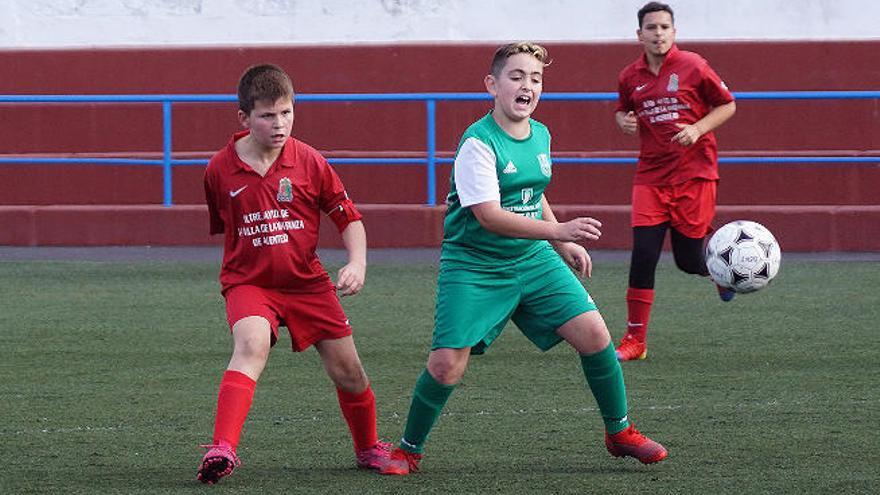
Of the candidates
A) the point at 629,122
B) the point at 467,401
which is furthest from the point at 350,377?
the point at 629,122

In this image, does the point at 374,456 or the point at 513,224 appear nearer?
the point at 513,224

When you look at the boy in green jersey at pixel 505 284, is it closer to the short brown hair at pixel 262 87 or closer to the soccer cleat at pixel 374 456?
the soccer cleat at pixel 374 456

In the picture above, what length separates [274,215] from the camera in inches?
221

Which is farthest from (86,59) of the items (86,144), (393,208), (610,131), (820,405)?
(820,405)

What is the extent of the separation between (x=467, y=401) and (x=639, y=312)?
150cm

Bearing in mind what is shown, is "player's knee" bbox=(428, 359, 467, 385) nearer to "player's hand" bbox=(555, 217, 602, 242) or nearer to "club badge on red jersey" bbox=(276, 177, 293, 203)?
"player's hand" bbox=(555, 217, 602, 242)

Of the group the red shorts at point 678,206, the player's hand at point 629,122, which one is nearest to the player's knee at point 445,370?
the red shorts at point 678,206

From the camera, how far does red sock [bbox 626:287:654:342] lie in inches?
323

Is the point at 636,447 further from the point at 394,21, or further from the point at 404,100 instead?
the point at 394,21

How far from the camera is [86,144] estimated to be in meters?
15.0

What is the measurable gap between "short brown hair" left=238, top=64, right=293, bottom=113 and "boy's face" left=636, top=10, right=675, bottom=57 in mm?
3299

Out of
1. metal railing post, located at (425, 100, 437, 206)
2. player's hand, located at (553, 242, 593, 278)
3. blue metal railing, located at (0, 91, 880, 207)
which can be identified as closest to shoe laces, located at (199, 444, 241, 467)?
player's hand, located at (553, 242, 593, 278)

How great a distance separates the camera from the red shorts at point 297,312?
558 centimetres

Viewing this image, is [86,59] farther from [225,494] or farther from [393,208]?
[225,494]
